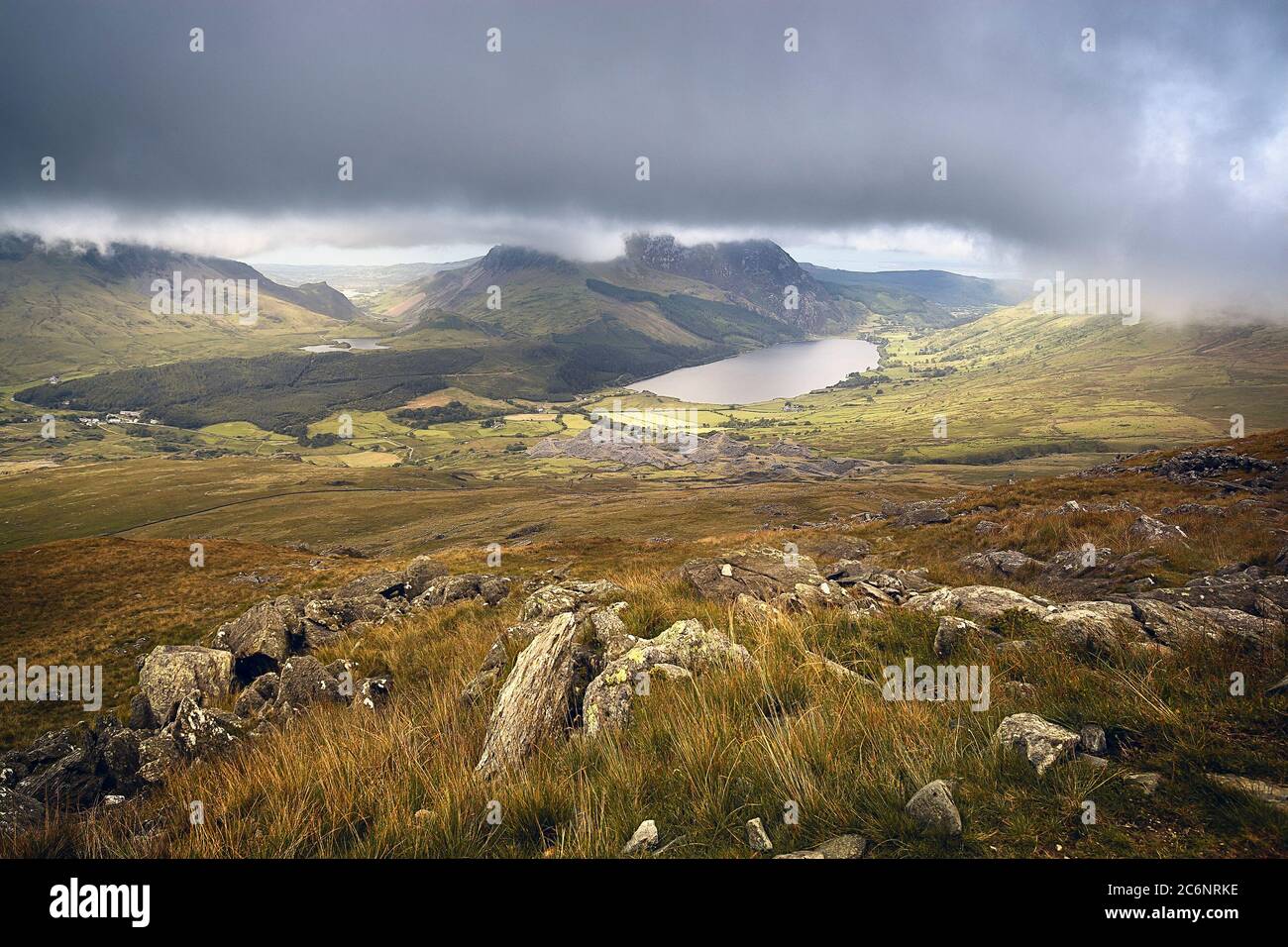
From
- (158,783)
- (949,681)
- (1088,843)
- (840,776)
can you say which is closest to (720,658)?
(949,681)

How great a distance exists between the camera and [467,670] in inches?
309

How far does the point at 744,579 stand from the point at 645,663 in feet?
18.8

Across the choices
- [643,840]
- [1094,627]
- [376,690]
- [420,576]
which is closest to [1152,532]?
[1094,627]

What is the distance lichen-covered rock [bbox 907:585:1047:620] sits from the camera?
8.04 meters

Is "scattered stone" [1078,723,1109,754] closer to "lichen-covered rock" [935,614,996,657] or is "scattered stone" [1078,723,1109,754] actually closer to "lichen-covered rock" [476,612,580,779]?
"lichen-covered rock" [935,614,996,657]

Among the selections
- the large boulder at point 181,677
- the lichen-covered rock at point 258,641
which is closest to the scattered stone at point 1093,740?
the large boulder at point 181,677

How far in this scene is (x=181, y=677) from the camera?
10.5m

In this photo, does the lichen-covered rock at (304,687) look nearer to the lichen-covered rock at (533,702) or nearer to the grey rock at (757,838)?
the lichen-covered rock at (533,702)

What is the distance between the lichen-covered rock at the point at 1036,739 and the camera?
3.50 meters

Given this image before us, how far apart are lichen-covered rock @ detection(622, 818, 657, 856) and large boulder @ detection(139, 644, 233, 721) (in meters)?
9.89

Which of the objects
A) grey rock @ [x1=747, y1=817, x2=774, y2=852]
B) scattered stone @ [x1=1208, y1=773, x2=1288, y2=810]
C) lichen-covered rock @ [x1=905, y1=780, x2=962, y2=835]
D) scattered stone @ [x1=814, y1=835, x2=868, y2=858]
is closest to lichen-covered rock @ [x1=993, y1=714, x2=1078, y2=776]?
scattered stone @ [x1=1208, y1=773, x2=1288, y2=810]
